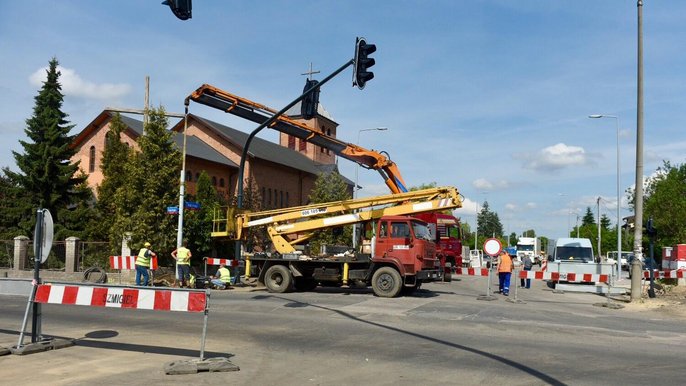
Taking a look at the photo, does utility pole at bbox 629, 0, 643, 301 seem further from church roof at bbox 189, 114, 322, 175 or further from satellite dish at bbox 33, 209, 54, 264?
church roof at bbox 189, 114, 322, 175

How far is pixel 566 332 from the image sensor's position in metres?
11.9

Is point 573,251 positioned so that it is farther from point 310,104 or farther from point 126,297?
point 126,297

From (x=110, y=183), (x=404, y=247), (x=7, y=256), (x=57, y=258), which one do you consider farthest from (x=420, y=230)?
(x=110, y=183)

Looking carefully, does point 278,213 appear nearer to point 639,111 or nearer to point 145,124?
point 145,124

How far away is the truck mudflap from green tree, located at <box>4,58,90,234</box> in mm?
26197

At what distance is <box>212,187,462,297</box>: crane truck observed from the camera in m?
18.5

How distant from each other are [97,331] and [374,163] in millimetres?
16381

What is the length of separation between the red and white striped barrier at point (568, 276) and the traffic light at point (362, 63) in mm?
10602

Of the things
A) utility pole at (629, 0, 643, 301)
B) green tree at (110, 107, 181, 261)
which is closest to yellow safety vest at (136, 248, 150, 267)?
green tree at (110, 107, 181, 261)

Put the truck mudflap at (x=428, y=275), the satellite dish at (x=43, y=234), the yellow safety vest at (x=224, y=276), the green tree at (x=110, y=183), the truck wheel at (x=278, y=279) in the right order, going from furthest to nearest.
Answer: the green tree at (x=110, y=183), the yellow safety vest at (x=224, y=276), the truck wheel at (x=278, y=279), the truck mudflap at (x=428, y=275), the satellite dish at (x=43, y=234)

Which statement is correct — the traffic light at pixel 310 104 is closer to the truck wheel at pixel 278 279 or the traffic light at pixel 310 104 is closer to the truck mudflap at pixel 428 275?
the truck wheel at pixel 278 279

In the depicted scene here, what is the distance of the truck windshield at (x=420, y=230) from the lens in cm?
1880

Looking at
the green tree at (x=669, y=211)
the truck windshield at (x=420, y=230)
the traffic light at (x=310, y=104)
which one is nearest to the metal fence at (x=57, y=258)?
the traffic light at (x=310, y=104)

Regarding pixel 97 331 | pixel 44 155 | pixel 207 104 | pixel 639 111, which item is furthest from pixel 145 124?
→ pixel 639 111
